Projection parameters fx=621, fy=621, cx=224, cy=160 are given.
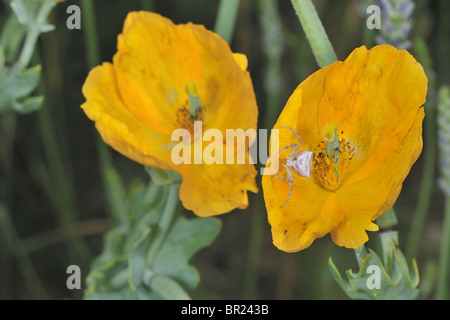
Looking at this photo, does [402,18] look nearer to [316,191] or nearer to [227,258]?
[316,191]

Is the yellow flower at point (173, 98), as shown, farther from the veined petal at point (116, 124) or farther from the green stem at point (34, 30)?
the green stem at point (34, 30)

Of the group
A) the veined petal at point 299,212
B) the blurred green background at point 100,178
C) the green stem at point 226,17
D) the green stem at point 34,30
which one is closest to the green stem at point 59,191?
the blurred green background at point 100,178

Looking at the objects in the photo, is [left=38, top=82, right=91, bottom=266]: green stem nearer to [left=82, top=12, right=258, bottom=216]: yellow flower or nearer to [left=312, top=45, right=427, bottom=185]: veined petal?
[left=82, top=12, right=258, bottom=216]: yellow flower

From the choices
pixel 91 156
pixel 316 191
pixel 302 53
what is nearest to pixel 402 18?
pixel 316 191

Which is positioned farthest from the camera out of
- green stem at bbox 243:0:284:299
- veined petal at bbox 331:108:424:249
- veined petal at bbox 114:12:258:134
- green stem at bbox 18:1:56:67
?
green stem at bbox 243:0:284:299

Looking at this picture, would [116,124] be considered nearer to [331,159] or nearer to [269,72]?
[331,159]

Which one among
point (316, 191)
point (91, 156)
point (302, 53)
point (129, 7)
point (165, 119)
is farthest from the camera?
point (91, 156)

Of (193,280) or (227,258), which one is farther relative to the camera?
(227,258)

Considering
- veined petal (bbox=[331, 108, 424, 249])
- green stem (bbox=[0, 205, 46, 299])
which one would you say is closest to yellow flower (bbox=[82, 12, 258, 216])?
veined petal (bbox=[331, 108, 424, 249])
